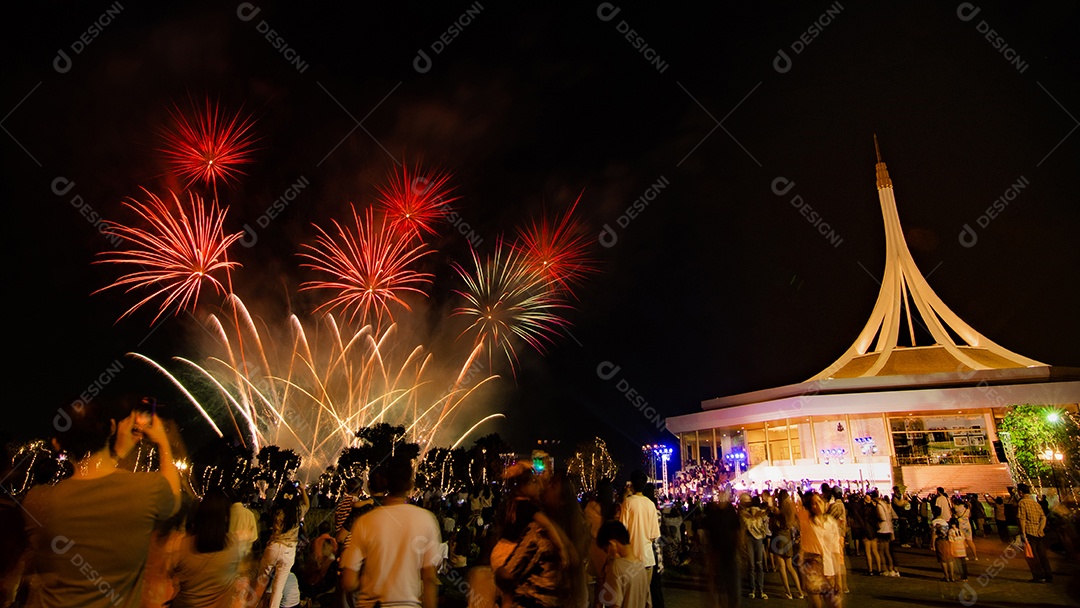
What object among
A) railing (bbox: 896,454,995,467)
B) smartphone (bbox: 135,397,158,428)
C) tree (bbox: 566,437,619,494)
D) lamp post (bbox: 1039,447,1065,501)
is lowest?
smartphone (bbox: 135,397,158,428)

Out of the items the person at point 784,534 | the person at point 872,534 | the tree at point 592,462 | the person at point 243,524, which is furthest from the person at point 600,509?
the tree at point 592,462

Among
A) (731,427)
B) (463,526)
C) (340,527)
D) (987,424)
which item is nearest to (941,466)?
(987,424)

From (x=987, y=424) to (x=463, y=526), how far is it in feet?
144

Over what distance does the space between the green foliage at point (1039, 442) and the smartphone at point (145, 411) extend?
129 feet

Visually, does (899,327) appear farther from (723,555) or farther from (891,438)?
(723,555)

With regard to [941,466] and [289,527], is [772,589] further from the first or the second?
[941,466]

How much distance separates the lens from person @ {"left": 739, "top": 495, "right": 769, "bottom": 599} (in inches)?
458

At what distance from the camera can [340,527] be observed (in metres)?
7.75

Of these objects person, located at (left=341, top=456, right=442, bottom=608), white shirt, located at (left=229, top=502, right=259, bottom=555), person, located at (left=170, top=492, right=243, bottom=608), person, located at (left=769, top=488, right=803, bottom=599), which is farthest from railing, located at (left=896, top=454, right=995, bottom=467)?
person, located at (left=170, top=492, right=243, bottom=608)

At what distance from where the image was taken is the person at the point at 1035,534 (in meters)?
12.1

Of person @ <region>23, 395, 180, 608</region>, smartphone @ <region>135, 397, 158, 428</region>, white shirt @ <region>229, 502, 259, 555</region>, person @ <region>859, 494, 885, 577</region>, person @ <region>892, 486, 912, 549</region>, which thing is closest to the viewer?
person @ <region>23, 395, 180, 608</region>

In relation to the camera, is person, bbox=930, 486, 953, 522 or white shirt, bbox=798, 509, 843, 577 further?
person, bbox=930, 486, 953, 522

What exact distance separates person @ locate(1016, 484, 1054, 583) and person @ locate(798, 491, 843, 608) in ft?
20.4

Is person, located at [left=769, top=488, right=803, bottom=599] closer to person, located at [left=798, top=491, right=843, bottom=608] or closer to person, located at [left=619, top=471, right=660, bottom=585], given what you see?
person, located at [left=798, top=491, right=843, bottom=608]
